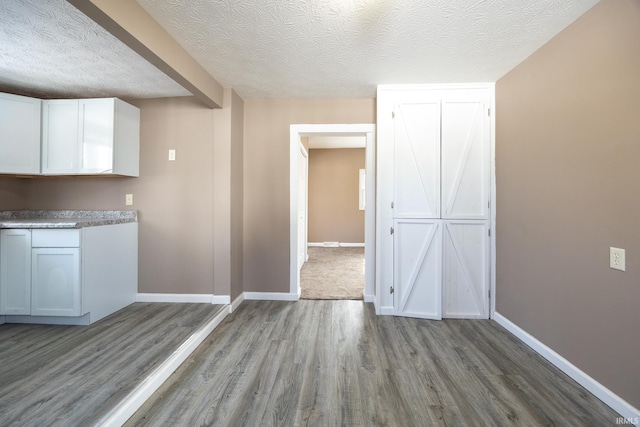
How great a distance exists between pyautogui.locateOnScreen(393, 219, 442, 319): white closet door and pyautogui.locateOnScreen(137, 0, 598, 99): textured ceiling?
1501mm

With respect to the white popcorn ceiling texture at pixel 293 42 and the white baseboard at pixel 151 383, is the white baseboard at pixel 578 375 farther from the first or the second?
the white baseboard at pixel 151 383

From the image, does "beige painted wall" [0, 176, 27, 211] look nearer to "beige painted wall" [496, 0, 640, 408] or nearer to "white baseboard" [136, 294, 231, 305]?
"white baseboard" [136, 294, 231, 305]

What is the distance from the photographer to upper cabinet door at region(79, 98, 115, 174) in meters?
2.63

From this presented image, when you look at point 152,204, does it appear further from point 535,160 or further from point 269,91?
point 535,160

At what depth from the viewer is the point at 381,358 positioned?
1.98 metres

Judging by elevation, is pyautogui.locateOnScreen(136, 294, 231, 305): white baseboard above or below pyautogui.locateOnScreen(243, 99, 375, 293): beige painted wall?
below

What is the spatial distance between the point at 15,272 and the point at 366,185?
351 cm

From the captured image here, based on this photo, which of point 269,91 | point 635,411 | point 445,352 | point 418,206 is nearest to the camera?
point 635,411

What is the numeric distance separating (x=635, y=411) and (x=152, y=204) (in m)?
4.11

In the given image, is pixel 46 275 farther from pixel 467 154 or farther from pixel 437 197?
pixel 467 154

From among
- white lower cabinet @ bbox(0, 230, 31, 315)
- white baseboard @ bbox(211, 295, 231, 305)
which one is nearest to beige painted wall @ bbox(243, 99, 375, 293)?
white baseboard @ bbox(211, 295, 231, 305)

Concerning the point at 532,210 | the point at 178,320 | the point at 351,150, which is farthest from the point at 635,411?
the point at 351,150

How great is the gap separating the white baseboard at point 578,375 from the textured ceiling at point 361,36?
2.34 meters

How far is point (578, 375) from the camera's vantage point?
5.54 feet
